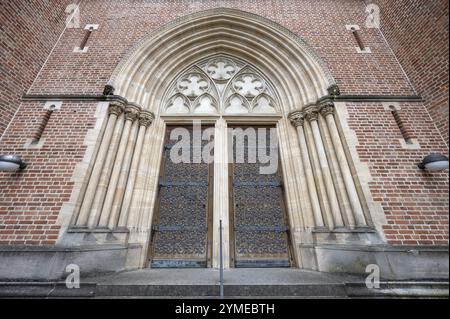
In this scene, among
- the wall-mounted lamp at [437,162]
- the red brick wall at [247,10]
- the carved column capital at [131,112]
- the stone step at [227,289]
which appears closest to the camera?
the stone step at [227,289]

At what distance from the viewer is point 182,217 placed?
4266mm

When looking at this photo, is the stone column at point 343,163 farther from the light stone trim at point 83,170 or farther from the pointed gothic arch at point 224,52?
the light stone trim at point 83,170

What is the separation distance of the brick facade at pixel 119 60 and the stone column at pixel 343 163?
30 cm

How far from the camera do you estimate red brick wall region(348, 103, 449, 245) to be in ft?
10.5

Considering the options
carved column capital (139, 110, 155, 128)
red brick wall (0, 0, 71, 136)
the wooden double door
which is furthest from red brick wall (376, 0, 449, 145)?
red brick wall (0, 0, 71, 136)

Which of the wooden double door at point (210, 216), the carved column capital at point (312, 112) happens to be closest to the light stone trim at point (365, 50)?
the carved column capital at point (312, 112)

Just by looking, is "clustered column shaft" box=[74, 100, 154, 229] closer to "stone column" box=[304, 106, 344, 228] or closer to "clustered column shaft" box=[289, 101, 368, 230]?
"clustered column shaft" box=[289, 101, 368, 230]

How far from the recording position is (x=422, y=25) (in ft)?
13.9

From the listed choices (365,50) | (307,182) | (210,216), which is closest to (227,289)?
(210,216)

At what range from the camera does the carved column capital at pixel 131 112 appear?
445 cm

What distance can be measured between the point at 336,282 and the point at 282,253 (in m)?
1.39

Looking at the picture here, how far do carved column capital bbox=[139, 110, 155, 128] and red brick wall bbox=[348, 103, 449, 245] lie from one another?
4211 mm

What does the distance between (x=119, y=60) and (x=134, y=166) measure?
2601 millimetres

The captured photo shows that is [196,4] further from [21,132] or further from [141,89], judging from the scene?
[21,132]
